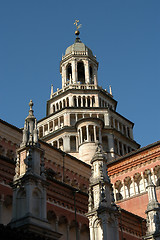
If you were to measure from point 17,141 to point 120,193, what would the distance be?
11724 millimetres

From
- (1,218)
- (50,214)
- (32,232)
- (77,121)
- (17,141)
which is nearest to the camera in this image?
(32,232)

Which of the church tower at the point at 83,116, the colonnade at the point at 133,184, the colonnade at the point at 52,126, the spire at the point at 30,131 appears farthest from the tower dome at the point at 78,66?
the spire at the point at 30,131

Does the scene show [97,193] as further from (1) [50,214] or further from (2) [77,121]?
(2) [77,121]

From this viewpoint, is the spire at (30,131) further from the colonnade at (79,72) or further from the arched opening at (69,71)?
the arched opening at (69,71)

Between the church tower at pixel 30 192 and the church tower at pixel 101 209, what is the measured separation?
313cm

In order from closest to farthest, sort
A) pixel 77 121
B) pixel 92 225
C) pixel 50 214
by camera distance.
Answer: pixel 92 225 → pixel 50 214 → pixel 77 121

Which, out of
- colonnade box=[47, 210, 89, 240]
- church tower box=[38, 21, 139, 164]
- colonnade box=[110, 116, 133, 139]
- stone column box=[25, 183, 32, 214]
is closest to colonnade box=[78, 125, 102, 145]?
church tower box=[38, 21, 139, 164]

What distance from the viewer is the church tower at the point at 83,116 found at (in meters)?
48.2

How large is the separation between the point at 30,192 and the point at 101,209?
381cm

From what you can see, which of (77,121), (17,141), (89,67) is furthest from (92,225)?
(89,67)

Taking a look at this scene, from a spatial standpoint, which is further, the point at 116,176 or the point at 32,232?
the point at 116,176

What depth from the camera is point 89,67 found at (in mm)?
61156

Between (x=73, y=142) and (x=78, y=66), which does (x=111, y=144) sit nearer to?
(x=73, y=142)

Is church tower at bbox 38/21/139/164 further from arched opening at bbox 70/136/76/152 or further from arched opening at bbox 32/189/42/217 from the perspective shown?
arched opening at bbox 32/189/42/217
